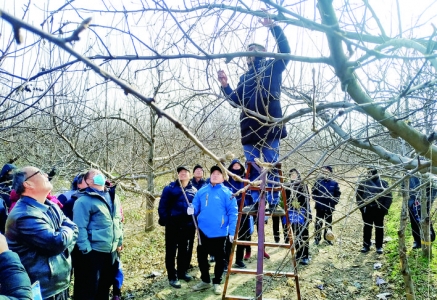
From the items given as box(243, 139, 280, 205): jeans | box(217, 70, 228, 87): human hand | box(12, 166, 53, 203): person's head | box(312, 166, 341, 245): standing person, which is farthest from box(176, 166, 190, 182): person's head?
box(217, 70, 228, 87): human hand

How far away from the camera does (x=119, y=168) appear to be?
748cm

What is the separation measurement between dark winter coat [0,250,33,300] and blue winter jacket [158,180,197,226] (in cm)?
353

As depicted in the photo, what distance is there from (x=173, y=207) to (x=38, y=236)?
113 inches

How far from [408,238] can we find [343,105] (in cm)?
654

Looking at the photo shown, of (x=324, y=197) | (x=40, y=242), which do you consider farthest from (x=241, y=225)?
(x=40, y=242)

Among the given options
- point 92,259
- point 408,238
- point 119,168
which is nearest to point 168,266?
point 92,259

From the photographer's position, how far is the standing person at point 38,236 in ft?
9.36

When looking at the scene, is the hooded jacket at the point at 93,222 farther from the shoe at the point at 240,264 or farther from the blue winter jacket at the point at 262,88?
the shoe at the point at 240,264

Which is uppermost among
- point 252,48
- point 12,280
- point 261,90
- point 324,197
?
point 252,48

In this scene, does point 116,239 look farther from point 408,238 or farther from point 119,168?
point 408,238

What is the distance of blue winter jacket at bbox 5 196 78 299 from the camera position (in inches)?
112

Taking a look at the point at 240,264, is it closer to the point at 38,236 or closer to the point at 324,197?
the point at 324,197

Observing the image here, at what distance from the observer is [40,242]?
288cm

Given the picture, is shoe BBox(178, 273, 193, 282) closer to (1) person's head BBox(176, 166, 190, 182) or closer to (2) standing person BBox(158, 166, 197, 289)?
(2) standing person BBox(158, 166, 197, 289)
